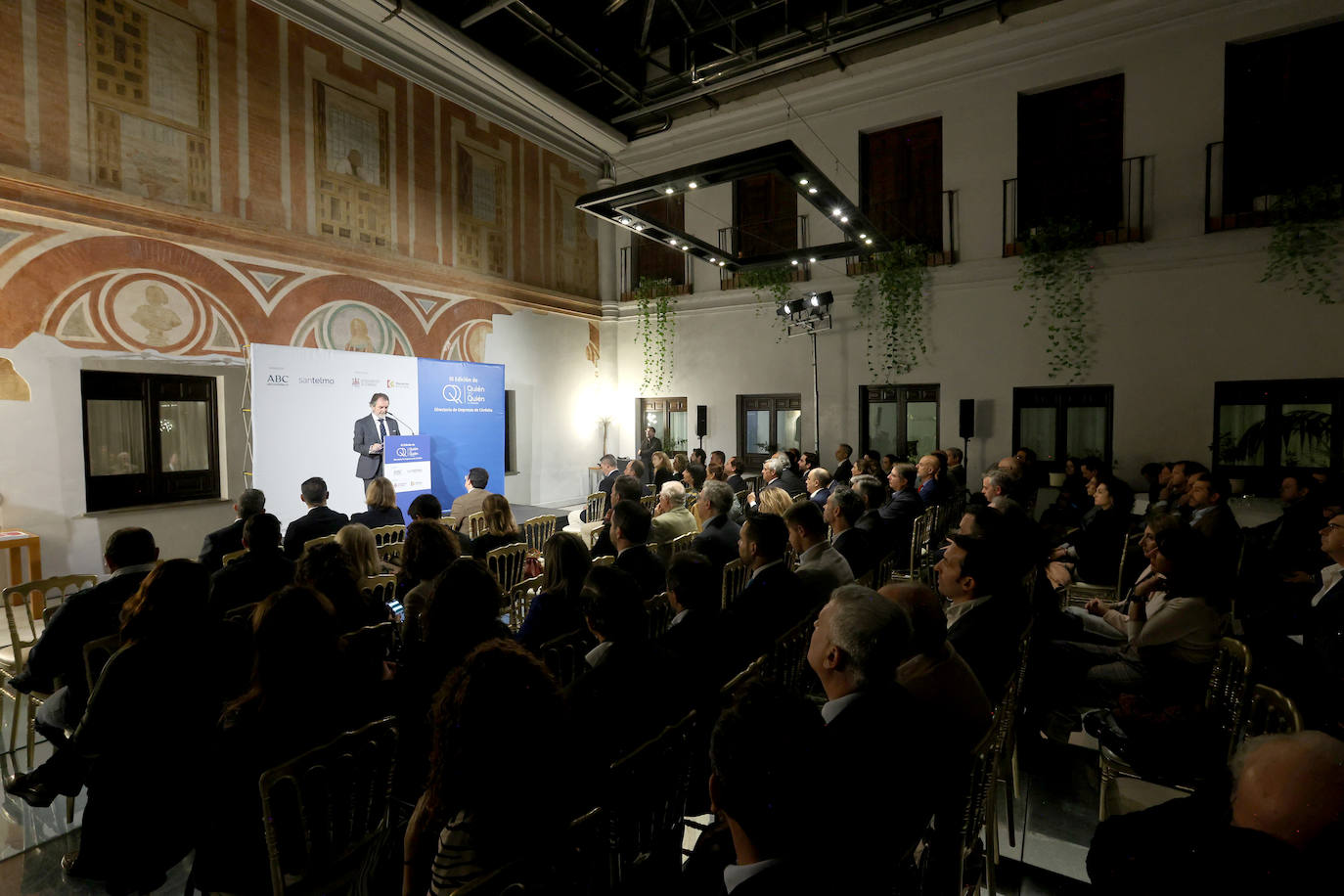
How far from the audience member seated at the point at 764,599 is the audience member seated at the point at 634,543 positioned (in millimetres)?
535

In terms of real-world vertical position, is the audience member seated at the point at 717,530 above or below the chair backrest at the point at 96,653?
above

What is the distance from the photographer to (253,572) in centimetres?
307

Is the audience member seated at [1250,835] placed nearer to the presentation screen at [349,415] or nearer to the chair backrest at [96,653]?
the chair backrest at [96,653]

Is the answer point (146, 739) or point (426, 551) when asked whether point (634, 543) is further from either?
point (146, 739)

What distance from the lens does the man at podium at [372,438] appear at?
7.27 meters

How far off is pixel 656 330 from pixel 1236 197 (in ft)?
26.2

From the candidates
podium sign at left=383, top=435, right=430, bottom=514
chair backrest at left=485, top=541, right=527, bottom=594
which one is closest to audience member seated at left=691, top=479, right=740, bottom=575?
chair backrest at left=485, top=541, right=527, bottom=594

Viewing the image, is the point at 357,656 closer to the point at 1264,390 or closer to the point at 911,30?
the point at 1264,390

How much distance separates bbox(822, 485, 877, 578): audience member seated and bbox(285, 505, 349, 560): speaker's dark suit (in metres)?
3.42

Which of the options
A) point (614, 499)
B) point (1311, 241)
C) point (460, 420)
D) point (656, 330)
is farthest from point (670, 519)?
point (1311, 241)

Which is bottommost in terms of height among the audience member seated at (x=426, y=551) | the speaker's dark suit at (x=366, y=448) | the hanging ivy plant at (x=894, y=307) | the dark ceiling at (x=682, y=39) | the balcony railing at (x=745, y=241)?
the audience member seated at (x=426, y=551)

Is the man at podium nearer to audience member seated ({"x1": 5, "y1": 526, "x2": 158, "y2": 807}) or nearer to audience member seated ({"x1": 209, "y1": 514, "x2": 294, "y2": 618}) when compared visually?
audience member seated ({"x1": 209, "y1": 514, "x2": 294, "y2": 618})

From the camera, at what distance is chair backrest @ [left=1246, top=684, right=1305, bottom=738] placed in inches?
67.5

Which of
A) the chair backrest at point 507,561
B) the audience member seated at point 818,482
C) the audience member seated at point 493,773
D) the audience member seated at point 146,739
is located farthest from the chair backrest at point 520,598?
the audience member seated at point 818,482
